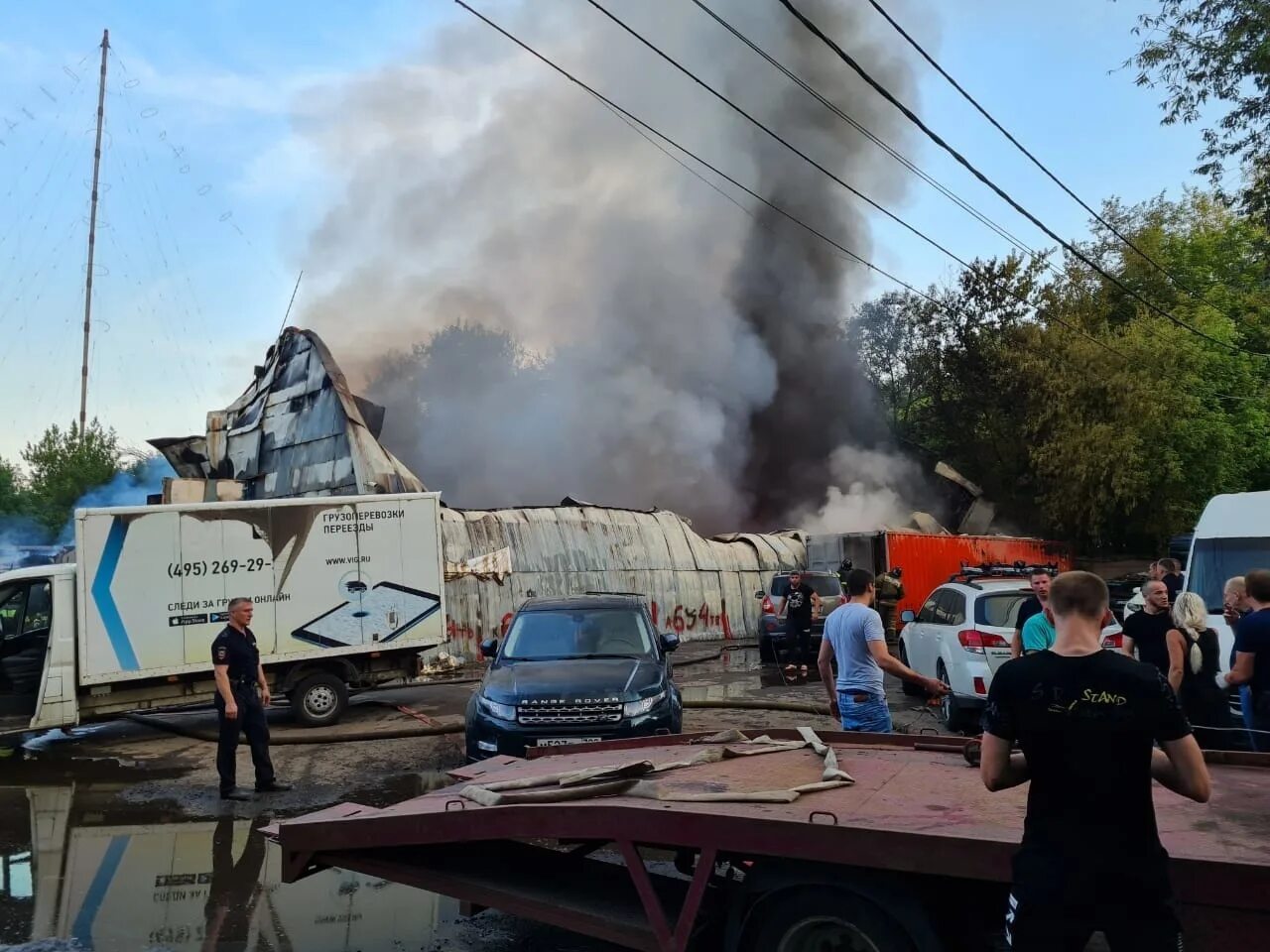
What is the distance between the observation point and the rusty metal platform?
9.78 ft

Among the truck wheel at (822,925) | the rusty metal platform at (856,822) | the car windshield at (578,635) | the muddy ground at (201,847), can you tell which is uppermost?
the car windshield at (578,635)

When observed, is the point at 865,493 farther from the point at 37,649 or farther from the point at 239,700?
the point at 239,700

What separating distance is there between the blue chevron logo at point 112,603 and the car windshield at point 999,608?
30.4 feet

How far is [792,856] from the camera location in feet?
10.6

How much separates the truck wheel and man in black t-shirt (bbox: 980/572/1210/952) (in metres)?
0.71

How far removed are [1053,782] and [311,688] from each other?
10.8 m

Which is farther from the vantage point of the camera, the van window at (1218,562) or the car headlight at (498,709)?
the van window at (1218,562)

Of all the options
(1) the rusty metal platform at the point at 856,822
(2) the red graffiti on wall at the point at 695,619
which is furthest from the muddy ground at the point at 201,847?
(2) the red graffiti on wall at the point at 695,619

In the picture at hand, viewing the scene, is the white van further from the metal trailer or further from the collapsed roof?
the collapsed roof

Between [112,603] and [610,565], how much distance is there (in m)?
11.7

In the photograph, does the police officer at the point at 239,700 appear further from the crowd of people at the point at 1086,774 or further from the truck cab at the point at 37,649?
the crowd of people at the point at 1086,774

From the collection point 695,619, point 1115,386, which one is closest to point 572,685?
point 695,619

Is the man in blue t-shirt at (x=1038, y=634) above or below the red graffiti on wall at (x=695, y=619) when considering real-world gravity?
above

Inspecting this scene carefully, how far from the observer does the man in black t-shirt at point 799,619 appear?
648 inches
